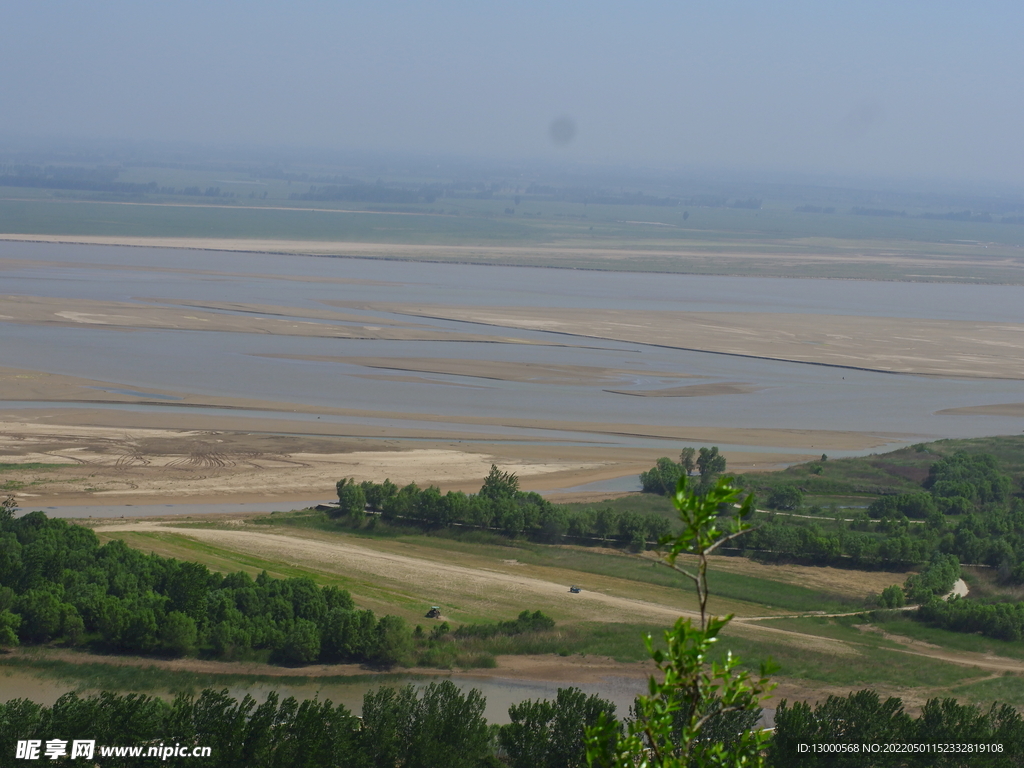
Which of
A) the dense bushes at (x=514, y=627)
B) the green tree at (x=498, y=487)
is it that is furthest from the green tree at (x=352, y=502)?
the dense bushes at (x=514, y=627)

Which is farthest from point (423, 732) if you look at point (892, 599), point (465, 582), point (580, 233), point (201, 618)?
point (580, 233)

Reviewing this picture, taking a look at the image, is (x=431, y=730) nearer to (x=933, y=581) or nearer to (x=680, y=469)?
(x=933, y=581)

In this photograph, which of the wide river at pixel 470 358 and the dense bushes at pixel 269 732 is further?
the wide river at pixel 470 358

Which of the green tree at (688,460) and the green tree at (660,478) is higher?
the green tree at (688,460)

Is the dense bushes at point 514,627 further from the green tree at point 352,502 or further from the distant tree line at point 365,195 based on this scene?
the distant tree line at point 365,195

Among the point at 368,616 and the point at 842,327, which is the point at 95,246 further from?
the point at 368,616

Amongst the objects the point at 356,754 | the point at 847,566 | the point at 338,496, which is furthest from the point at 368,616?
the point at 847,566

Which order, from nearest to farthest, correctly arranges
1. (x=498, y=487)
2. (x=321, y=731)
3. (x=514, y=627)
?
(x=321, y=731)
(x=514, y=627)
(x=498, y=487)

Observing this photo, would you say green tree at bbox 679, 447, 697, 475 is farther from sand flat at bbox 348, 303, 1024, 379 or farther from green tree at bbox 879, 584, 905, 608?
sand flat at bbox 348, 303, 1024, 379
